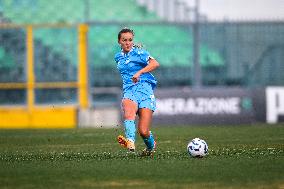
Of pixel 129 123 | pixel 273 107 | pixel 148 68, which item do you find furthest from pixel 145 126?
pixel 273 107

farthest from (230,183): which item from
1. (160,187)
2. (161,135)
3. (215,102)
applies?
(215,102)

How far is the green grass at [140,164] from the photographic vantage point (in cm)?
978

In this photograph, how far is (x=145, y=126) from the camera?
1351 cm

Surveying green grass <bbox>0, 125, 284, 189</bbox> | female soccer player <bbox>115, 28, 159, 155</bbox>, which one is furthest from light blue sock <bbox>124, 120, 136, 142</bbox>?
green grass <bbox>0, 125, 284, 189</bbox>

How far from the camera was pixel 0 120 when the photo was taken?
88.4 feet

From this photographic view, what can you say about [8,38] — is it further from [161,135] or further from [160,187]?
[160,187]

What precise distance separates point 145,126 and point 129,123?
0.25m

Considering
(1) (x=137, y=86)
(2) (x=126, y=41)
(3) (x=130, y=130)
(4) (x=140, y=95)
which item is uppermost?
(2) (x=126, y=41)

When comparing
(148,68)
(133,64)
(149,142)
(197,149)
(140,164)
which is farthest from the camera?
(133,64)

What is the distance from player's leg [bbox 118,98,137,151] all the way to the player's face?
752 mm

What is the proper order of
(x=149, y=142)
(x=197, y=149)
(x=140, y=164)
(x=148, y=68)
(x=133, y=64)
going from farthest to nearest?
1. (x=133, y=64)
2. (x=149, y=142)
3. (x=148, y=68)
4. (x=197, y=149)
5. (x=140, y=164)

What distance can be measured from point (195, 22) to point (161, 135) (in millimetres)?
8523

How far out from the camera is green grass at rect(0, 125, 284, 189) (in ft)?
32.1

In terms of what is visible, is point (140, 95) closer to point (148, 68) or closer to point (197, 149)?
point (148, 68)
